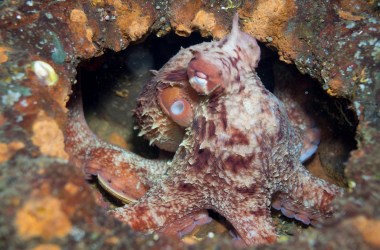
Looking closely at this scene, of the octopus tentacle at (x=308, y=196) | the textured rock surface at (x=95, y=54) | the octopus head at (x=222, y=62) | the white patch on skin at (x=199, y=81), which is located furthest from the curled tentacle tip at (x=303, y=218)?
the white patch on skin at (x=199, y=81)

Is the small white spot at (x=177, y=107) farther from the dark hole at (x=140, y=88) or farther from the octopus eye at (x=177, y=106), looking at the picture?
the dark hole at (x=140, y=88)

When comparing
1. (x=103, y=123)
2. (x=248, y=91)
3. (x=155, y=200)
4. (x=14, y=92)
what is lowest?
(x=103, y=123)

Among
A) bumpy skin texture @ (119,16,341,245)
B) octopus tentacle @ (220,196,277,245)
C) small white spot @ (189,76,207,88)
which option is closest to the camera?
small white spot @ (189,76,207,88)

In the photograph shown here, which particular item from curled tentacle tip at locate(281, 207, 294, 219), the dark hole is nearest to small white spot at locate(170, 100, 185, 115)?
the dark hole

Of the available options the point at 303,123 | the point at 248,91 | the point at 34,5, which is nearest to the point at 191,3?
the point at 248,91

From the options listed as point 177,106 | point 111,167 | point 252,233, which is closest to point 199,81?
point 177,106

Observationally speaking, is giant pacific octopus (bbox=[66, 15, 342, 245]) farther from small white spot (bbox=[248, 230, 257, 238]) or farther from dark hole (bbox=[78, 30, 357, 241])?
dark hole (bbox=[78, 30, 357, 241])

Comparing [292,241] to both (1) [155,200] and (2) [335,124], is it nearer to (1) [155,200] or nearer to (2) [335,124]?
(1) [155,200]

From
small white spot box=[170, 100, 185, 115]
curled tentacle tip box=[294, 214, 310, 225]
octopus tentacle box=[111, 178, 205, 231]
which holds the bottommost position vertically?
octopus tentacle box=[111, 178, 205, 231]
